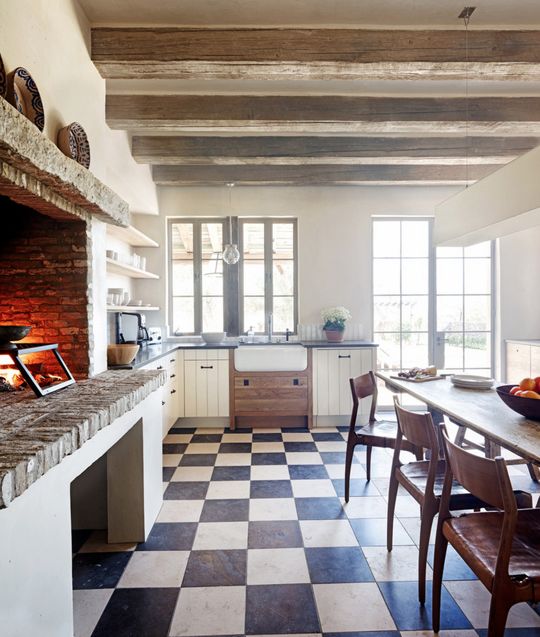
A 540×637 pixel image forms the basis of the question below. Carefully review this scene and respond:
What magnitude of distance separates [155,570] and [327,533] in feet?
3.17

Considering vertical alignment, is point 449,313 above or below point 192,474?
above

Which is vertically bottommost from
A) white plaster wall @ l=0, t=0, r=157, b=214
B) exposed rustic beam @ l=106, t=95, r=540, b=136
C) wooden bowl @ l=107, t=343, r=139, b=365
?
wooden bowl @ l=107, t=343, r=139, b=365

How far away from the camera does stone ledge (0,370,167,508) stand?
1.09 m

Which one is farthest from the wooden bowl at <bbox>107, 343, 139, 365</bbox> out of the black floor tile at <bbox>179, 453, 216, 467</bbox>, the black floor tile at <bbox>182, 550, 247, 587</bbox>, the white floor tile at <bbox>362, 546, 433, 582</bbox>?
the white floor tile at <bbox>362, 546, 433, 582</bbox>

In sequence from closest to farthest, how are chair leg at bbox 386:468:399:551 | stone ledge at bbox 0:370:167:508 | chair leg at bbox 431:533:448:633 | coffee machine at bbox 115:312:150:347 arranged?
stone ledge at bbox 0:370:167:508, chair leg at bbox 431:533:448:633, chair leg at bbox 386:468:399:551, coffee machine at bbox 115:312:150:347

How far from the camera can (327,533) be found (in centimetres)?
225

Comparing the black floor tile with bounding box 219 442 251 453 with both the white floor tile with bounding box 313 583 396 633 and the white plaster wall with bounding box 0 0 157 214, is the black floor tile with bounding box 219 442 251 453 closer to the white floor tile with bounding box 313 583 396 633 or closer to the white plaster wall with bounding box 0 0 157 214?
the white floor tile with bounding box 313 583 396 633

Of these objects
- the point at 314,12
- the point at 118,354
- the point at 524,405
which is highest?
the point at 314,12

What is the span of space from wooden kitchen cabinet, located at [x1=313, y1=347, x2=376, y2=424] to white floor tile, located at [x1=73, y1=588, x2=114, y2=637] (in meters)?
2.80

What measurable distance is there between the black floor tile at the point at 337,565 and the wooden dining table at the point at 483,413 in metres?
0.88

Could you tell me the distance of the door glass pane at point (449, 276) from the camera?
4.88 meters

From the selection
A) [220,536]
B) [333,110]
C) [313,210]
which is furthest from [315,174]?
[220,536]

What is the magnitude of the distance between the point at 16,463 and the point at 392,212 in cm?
469

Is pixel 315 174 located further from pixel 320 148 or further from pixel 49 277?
pixel 49 277
